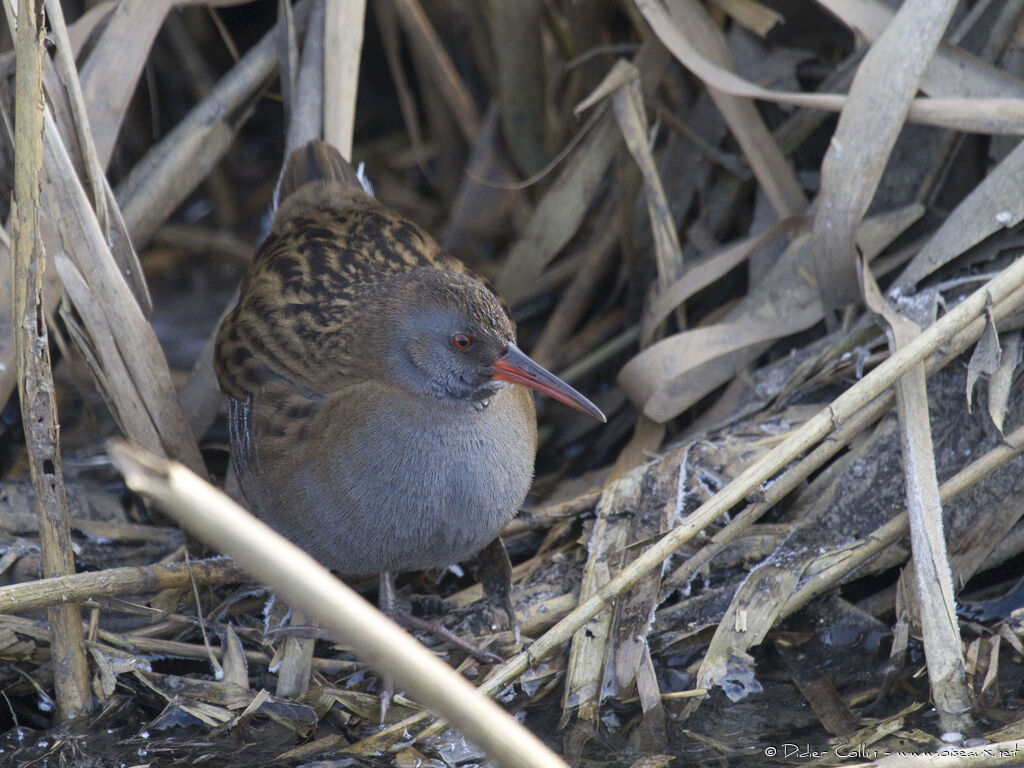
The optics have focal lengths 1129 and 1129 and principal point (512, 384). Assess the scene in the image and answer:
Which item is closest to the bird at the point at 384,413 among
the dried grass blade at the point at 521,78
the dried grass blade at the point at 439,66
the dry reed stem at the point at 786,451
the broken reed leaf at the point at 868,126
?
the dry reed stem at the point at 786,451

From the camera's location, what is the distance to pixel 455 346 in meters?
2.58

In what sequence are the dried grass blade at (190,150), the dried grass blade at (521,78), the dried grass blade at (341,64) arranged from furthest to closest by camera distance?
the dried grass blade at (521,78) → the dried grass blade at (190,150) → the dried grass blade at (341,64)

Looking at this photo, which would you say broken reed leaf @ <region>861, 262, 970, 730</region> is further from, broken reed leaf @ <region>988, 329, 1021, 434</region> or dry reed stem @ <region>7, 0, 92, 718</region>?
dry reed stem @ <region>7, 0, 92, 718</region>

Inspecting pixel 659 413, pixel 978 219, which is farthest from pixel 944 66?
pixel 659 413

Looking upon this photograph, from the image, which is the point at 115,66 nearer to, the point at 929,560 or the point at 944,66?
the point at 944,66

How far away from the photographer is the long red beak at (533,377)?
2.53m

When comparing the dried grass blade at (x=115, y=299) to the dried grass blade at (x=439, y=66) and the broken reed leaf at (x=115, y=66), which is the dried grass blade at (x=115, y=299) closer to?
the broken reed leaf at (x=115, y=66)

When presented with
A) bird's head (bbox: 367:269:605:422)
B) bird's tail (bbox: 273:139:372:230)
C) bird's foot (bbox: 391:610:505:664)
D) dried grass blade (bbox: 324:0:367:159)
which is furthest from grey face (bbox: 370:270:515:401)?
dried grass blade (bbox: 324:0:367:159)

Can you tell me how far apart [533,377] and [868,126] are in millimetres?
1215

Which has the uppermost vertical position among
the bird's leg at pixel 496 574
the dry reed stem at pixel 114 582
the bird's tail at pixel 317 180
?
the bird's tail at pixel 317 180

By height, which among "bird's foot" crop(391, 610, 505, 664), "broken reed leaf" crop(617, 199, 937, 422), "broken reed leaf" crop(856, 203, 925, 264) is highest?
"broken reed leaf" crop(856, 203, 925, 264)

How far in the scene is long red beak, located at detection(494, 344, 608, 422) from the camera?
2533mm

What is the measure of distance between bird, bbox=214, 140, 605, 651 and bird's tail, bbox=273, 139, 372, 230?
40 centimetres

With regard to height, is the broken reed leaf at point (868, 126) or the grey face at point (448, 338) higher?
the broken reed leaf at point (868, 126)
